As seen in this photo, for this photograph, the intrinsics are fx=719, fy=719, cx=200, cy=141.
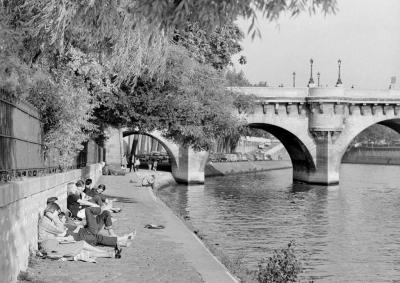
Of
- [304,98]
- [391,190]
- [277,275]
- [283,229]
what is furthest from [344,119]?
[277,275]

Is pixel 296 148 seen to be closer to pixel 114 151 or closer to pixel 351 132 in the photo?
pixel 351 132

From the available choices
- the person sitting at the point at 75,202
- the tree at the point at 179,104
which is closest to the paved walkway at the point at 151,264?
the person sitting at the point at 75,202

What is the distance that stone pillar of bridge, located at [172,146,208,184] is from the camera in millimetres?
59719

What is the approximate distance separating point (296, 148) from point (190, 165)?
1154cm

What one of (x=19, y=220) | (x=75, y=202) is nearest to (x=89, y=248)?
(x=19, y=220)

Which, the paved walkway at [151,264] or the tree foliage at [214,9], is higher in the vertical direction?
the tree foliage at [214,9]

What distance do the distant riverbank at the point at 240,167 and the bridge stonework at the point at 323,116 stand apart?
53.5ft

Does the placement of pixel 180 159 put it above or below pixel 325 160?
Result: above

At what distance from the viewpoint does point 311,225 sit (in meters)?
30.1

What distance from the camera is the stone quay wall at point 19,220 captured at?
1011cm

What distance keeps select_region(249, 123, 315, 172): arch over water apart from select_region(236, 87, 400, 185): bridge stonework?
0.13 metres

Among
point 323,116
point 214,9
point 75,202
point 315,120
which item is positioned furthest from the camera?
point 315,120

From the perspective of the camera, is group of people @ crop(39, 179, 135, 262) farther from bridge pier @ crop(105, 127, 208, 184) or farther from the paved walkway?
bridge pier @ crop(105, 127, 208, 184)

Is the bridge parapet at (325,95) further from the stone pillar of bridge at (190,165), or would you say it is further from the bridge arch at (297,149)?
the stone pillar of bridge at (190,165)
